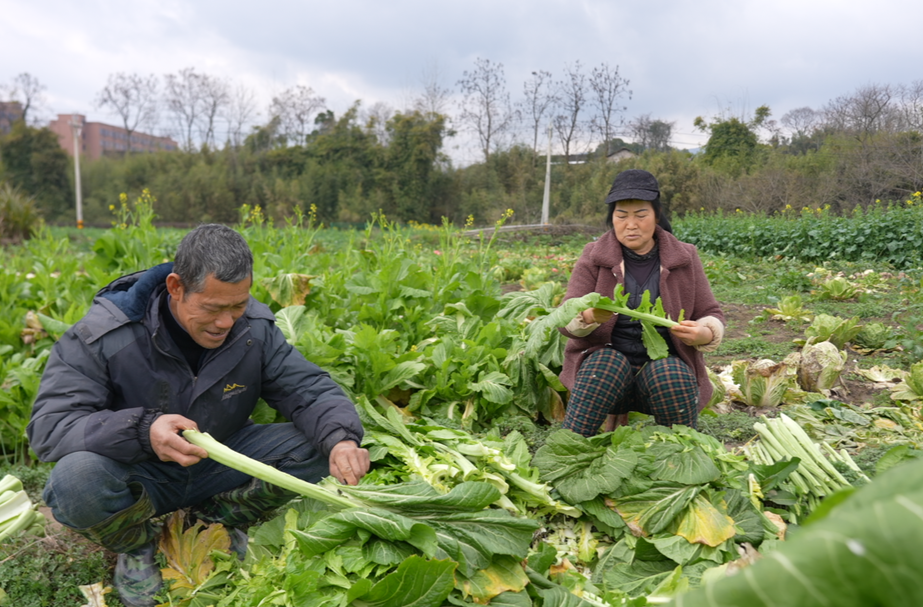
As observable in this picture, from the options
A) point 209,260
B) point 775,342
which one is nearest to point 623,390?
point 209,260

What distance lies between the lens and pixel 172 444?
203 centimetres

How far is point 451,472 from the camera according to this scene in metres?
2.40

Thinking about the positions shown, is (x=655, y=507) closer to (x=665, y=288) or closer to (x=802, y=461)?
(x=802, y=461)

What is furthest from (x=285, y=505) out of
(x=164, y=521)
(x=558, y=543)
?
(x=558, y=543)

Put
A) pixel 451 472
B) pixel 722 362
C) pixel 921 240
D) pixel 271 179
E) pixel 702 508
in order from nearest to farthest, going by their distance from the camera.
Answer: pixel 702 508 → pixel 451 472 → pixel 722 362 → pixel 921 240 → pixel 271 179

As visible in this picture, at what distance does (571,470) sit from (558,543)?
277mm

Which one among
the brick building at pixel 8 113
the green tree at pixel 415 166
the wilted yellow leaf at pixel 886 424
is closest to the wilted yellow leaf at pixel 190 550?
the wilted yellow leaf at pixel 886 424

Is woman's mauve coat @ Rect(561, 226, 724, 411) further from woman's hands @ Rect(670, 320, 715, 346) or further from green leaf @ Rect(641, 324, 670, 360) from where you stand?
green leaf @ Rect(641, 324, 670, 360)

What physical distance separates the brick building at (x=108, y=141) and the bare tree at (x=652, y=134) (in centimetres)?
2732

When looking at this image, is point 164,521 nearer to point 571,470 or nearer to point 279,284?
point 571,470

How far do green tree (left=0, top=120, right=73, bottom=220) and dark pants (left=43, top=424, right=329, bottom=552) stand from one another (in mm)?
32135

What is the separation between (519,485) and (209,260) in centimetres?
138

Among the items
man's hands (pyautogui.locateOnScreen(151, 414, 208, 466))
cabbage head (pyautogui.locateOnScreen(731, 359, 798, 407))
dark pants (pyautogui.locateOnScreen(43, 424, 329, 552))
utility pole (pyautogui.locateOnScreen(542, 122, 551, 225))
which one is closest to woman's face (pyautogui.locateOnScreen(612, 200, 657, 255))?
cabbage head (pyautogui.locateOnScreen(731, 359, 798, 407))

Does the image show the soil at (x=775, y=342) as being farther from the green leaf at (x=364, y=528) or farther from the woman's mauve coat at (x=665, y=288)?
the green leaf at (x=364, y=528)
